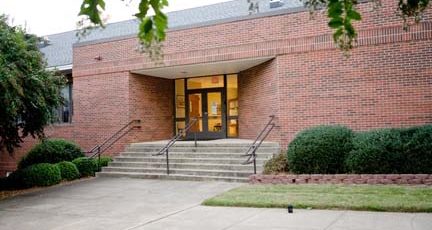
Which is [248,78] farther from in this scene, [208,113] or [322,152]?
[322,152]

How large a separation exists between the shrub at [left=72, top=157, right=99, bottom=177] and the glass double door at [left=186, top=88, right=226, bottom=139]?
191 inches

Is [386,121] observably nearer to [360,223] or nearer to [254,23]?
[254,23]

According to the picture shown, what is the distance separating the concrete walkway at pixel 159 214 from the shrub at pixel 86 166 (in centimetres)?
286

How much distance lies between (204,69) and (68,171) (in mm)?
6414

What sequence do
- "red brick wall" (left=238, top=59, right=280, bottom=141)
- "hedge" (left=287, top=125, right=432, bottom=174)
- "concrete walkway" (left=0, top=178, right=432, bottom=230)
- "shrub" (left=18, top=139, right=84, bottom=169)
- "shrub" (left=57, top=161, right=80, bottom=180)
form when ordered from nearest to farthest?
"concrete walkway" (left=0, top=178, right=432, bottom=230) → "hedge" (left=287, top=125, right=432, bottom=174) → "shrub" (left=57, top=161, right=80, bottom=180) → "red brick wall" (left=238, top=59, right=280, bottom=141) → "shrub" (left=18, top=139, right=84, bottom=169)

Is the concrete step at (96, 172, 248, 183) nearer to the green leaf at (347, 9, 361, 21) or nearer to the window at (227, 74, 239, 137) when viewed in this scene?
the window at (227, 74, 239, 137)

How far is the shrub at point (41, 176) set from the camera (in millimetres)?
14000

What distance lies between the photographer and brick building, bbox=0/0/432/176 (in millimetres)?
13531

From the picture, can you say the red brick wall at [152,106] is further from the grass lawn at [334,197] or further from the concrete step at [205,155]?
the grass lawn at [334,197]

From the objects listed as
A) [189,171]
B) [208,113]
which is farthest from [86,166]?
[208,113]

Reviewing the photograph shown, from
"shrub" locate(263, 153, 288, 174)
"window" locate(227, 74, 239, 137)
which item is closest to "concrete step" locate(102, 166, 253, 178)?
"shrub" locate(263, 153, 288, 174)

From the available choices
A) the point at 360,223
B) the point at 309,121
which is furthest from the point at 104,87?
the point at 360,223

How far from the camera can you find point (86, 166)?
51.8 ft

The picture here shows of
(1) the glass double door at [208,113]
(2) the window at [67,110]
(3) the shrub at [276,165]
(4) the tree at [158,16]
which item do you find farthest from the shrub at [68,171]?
(4) the tree at [158,16]
